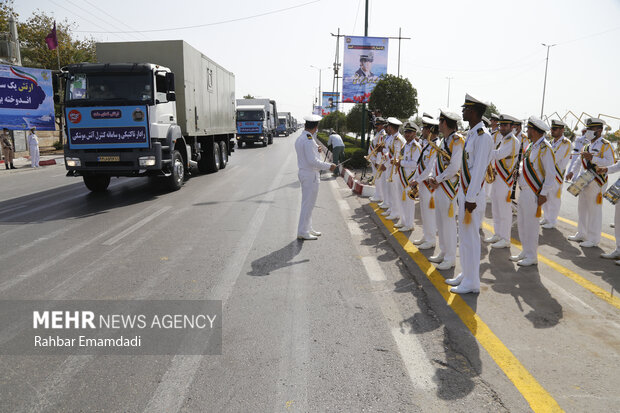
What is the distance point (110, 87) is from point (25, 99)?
1479 cm

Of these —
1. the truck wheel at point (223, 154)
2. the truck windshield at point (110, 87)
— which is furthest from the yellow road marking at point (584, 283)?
the truck wheel at point (223, 154)

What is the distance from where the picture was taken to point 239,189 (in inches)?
482

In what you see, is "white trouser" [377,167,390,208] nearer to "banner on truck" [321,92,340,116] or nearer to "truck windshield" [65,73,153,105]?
"truck windshield" [65,73,153,105]

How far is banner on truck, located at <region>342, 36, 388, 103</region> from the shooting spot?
81.7 ft

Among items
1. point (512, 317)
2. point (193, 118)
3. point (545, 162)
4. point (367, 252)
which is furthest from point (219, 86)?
point (512, 317)

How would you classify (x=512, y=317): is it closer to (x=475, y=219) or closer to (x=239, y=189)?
(x=475, y=219)

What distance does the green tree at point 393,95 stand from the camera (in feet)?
84.8

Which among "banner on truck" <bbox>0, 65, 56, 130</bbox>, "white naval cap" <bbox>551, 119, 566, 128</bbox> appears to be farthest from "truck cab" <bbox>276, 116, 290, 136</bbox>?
"white naval cap" <bbox>551, 119, 566, 128</bbox>

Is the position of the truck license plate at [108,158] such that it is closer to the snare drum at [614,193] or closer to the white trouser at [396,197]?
the white trouser at [396,197]

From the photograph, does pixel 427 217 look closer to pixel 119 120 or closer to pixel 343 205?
pixel 343 205

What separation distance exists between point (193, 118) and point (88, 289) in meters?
9.08

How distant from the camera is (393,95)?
1019 inches

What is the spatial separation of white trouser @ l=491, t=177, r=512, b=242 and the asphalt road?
1.74 ft

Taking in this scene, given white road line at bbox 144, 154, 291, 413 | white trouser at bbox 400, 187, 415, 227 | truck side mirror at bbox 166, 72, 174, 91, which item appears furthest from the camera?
truck side mirror at bbox 166, 72, 174, 91
